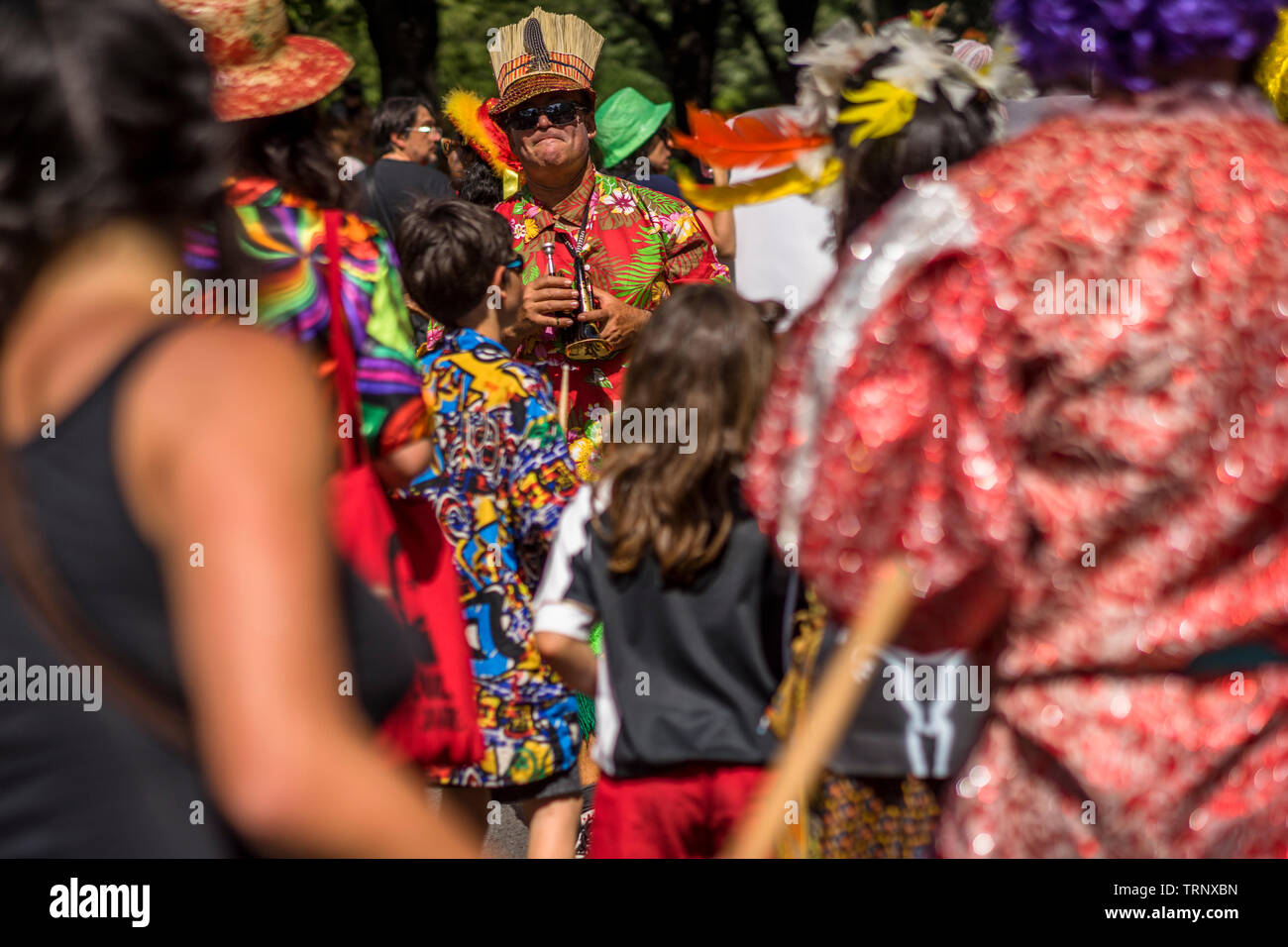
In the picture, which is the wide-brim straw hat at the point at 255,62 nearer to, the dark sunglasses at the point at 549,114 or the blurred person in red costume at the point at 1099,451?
the blurred person in red costume at the point at 1099,451

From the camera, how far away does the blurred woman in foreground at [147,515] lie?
3.73ft

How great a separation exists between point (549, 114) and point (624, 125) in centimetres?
256

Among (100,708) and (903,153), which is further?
(903,153)


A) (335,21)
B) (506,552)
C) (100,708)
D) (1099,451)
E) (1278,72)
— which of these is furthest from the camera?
(335,21)

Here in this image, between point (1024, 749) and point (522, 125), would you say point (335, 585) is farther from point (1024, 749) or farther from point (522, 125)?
point (522, 125)

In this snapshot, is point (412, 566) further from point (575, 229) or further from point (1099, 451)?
point (575, 229)

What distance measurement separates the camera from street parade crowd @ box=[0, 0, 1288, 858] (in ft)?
3.98

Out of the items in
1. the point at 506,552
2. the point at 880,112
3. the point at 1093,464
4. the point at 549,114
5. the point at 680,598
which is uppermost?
the point at 880,112

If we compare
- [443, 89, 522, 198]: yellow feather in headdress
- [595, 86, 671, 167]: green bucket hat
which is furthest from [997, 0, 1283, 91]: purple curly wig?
[595, 86, 671, 167]: green bucket hat

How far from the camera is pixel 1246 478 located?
1818mm

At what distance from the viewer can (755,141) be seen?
108 inches

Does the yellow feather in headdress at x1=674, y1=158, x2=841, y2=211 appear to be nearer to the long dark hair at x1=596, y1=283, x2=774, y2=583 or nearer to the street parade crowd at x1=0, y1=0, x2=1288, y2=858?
the street parade crowd at x1=0, y1=0, x2=1288, y2=858

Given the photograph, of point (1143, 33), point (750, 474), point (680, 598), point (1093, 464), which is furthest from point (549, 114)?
point (1093, 464)

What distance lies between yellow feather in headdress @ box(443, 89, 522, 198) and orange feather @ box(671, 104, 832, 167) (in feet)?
12.3
